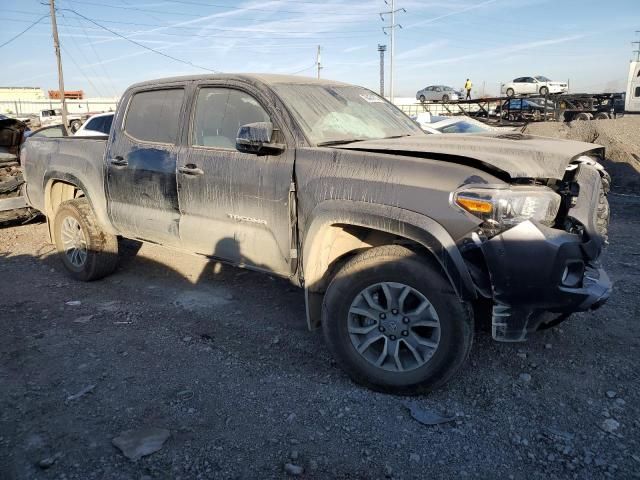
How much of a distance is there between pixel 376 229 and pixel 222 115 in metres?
1.68

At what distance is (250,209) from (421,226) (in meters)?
1.34

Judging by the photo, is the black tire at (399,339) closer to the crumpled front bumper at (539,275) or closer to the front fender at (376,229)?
the front fender at (376,229)

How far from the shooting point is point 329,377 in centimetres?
328

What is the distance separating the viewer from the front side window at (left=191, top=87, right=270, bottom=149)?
3693mm

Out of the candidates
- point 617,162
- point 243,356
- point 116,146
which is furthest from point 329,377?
point 617,162

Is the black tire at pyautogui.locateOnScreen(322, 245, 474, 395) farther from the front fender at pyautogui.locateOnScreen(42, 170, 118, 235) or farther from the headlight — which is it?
the front fender at pyautogui.locateOnScreen(42, 170, 118, 235)

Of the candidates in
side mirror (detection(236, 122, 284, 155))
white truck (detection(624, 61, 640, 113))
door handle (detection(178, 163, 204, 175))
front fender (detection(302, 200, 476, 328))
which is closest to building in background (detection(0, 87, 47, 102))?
white truck (detection(624, 61, 640, 113))

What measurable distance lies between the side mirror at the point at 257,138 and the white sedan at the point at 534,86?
32867mm

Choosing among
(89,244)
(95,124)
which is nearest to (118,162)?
(89,244)

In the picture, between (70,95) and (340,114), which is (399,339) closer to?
(340,114)

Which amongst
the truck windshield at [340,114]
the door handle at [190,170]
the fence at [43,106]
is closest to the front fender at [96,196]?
the door handle at [190,170]

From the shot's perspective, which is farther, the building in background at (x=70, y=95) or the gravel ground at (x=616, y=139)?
the building in background at (x=70, y=95)

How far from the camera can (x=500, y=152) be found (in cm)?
285

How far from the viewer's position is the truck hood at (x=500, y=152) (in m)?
2.68
